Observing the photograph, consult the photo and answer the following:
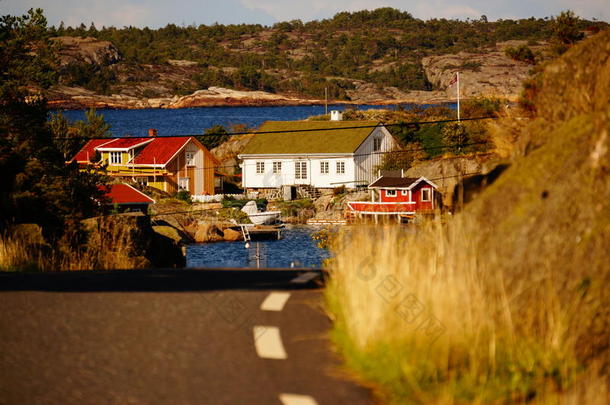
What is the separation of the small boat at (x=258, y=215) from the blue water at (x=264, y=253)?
180 centimetres

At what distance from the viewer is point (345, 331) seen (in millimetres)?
7898

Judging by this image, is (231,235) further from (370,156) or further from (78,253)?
(78,253)

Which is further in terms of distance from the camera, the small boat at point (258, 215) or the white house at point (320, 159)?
the white house at point (320, 159)

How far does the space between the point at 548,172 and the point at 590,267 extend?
98 cm

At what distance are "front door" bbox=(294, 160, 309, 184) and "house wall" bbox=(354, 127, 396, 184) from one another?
4638 mm

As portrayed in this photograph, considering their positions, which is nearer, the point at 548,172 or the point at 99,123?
the point at 548,172

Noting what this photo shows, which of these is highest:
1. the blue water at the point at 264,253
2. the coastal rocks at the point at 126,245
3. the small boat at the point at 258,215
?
the coastal rocks at the point at 126,245

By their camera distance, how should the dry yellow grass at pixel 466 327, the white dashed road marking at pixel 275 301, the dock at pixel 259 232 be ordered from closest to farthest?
the dry yellow grass at pixel 466 327 < the white dashed road marking at pixel 275 301 < the dock at pixel 259 232

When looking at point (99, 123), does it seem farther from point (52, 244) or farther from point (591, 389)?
point (591, 389)

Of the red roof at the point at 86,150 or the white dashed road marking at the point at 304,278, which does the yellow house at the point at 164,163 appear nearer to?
the red roof at the point at 86,150

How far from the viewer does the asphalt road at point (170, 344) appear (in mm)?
6625

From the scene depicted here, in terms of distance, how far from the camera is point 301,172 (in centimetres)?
8325

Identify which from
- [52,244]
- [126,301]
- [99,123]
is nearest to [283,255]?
[99,123]

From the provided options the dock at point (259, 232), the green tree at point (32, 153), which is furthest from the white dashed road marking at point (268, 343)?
the dock at point (259, 232)
